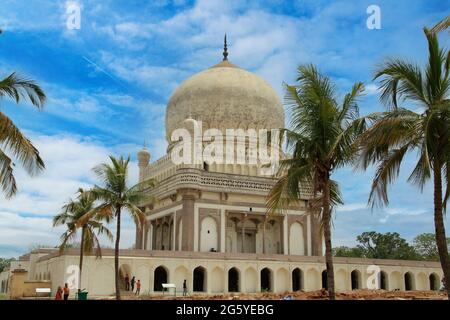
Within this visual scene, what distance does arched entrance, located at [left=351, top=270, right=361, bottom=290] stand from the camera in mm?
37969

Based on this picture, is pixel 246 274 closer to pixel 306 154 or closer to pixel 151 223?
pixel 151 223

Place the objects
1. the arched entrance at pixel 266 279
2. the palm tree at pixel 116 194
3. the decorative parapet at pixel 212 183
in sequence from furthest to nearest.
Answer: the decorative parapet at pixel 212 183
the arched entrance at pixel 266 279
the palm tree at pixel 116 194

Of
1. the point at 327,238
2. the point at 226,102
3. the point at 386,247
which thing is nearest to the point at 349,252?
the point at 386,247

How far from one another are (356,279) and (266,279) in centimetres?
717

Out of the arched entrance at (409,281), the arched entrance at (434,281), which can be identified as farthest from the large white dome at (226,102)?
the arched entrance at (434,281)

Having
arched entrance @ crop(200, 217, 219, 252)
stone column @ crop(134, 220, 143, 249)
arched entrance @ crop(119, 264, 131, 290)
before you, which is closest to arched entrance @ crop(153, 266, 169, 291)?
arched entrance @ crop(119, 264, 131, 290)

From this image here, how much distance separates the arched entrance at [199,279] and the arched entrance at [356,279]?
11.4 m

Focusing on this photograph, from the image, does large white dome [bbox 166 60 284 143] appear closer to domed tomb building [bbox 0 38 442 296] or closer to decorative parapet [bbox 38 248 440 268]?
domed tomb building [bbox 0 38 442 296]

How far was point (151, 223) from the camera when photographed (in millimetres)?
43438

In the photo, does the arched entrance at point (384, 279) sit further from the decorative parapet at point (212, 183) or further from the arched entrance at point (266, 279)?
the arched entrance at point (266, 279)

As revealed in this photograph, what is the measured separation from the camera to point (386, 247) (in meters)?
55.1

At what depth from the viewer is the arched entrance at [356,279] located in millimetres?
37969

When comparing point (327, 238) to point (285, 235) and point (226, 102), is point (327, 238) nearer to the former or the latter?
point (285, 235)
